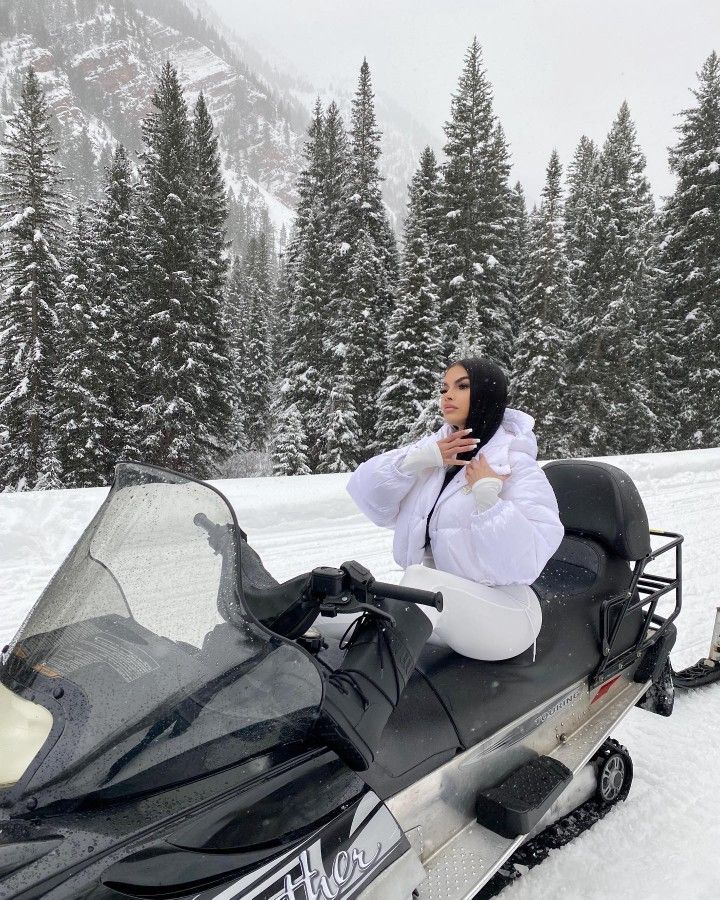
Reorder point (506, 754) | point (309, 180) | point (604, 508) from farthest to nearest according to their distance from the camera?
point (309, 180), point (604, 508), point (506, 754)

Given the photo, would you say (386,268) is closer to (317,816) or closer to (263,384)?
(263,384)

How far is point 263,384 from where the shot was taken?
3353cm

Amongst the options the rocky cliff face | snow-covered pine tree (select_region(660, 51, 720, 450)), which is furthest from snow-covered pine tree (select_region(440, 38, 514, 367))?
the rocky cliff face

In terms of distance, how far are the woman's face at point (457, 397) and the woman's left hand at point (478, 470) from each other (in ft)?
0.90

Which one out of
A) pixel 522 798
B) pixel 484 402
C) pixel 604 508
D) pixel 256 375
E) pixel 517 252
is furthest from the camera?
pixel 256 375

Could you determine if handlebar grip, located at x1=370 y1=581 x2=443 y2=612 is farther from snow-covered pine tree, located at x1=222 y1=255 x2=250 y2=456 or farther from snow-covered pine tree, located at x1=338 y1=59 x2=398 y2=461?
snow-covered pine tree, located at x1=222 y1=255 x2=250 y2=456

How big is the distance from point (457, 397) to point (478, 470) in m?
0.43

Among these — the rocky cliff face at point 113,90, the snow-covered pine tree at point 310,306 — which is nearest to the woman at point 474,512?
the snow-covered pine tree at point 310,306

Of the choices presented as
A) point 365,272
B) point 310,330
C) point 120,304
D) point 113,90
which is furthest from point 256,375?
point 113,90

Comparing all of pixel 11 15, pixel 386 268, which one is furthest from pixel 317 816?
pixel 11 15

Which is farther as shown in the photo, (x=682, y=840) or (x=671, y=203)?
(x=671, y=203)

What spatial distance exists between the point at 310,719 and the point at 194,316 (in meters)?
20.0

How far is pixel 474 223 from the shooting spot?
22.0 metres

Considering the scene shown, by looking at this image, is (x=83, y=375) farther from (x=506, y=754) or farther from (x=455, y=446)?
(x=506, y=754)
